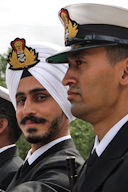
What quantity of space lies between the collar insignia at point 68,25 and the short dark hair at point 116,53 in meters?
0.36

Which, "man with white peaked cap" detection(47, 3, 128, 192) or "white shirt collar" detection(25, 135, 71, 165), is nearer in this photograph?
"man with white peaked cap" detection(47, 3, 128, 192)

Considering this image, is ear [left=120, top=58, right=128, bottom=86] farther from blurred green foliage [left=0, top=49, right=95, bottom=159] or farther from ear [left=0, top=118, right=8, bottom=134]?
blurred green foliage [left=0, top=49, right=95, bottom=159]

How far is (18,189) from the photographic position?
12.7 feet

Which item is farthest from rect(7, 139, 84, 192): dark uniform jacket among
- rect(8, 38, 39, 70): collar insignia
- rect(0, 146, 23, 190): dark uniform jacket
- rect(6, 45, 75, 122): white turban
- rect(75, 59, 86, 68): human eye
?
rect(75, 59, 86, 68): human eye

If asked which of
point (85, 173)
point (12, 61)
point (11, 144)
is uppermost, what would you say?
point (12, 61)

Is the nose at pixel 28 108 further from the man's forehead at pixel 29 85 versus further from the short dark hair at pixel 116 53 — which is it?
the short dark hair at pixel 116 53

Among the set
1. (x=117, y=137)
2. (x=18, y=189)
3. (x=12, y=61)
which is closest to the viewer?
(x=117, y=137)

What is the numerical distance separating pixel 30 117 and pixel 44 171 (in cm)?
54

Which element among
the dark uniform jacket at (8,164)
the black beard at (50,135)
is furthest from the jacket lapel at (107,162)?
the dark uniform jacket at (8,164)

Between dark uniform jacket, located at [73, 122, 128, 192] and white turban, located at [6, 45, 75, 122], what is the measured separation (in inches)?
58.9

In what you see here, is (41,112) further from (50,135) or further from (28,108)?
(50,135)

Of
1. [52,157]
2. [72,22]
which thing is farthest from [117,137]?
[52,157]

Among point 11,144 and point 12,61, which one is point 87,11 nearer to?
point 12,61

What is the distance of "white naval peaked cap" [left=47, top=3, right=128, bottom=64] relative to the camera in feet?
10.4
